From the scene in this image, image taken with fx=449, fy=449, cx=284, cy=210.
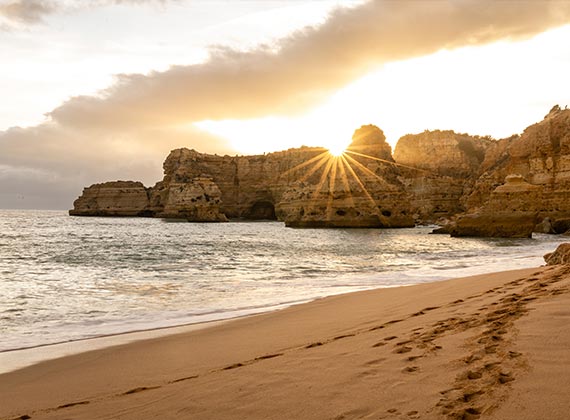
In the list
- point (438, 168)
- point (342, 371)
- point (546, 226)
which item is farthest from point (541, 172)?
point (438, 168)

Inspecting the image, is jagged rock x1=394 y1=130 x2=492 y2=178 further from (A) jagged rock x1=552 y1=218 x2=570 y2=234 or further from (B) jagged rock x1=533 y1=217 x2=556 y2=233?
(A) jagged rock x1=552 y1=218 x2=570 y2=234

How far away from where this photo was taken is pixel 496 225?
40406 millimetres

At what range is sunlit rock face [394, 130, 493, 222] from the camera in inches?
3401

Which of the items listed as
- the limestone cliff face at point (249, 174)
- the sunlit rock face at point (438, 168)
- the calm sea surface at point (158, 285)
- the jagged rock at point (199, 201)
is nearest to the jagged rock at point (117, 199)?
the limestone cliff face at point (249, 174)

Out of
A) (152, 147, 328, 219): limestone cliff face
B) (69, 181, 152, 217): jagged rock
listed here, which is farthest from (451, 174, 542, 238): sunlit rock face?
(69, 181, 152, 217): jagged rock

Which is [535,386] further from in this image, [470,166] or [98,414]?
[470,166]

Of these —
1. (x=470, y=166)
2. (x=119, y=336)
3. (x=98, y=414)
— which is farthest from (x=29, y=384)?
(x=470, y=166)

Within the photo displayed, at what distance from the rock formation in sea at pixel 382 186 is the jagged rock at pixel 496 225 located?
0.29 feet

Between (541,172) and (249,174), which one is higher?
(249,174)

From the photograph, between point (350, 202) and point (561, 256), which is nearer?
point (561, 256)

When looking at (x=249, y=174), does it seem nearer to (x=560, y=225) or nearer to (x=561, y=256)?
(x=560, y=225)

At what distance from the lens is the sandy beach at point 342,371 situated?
119 inches

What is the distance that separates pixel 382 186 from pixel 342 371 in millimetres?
58170

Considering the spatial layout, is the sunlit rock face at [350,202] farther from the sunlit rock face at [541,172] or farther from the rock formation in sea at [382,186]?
the sunlit rock face at [541,172]
